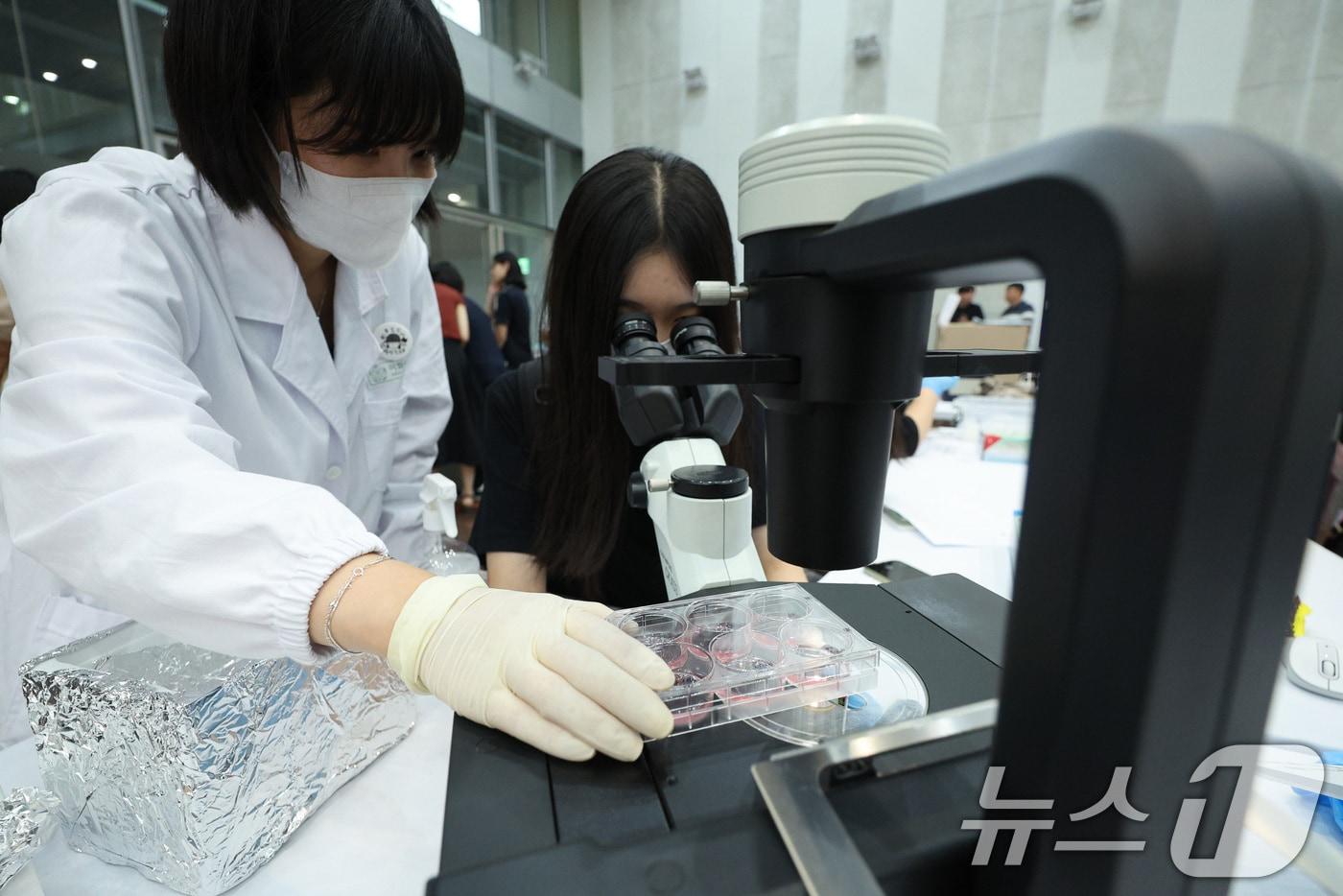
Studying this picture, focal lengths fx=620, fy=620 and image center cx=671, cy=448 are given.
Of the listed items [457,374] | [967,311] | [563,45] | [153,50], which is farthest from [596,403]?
[563,45]

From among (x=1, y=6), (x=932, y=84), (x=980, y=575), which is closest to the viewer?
(x=980, y=575)

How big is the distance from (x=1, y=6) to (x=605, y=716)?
2695 mm

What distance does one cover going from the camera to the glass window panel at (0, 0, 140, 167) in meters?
1.79

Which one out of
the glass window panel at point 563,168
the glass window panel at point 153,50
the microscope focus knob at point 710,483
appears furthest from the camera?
the glass window panel at point 563,168

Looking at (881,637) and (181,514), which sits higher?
(181,514)

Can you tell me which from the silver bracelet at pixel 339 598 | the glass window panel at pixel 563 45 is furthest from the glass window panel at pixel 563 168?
the silver bracelet at pixel 339 598

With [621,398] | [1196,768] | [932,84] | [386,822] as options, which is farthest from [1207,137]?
[932,84]

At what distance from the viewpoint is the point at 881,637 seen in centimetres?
54

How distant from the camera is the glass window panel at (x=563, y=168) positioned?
16.5 feet

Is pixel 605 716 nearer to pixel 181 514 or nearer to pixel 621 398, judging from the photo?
pixel 621 398

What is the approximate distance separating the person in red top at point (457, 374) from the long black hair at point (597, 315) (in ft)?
6.40

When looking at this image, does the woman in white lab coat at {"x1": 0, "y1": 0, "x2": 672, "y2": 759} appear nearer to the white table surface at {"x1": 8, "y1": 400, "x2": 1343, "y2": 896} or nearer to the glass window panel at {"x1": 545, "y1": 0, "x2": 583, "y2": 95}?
the white table surface at {"x1": 8, "y1": 400, "x2": 1343, "y2": 896}

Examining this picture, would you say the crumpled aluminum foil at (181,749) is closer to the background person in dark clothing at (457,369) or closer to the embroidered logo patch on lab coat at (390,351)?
the embroidered logo patch on lab coat at (390,351)

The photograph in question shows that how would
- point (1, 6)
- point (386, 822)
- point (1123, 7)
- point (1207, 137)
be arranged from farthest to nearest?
1. point (1123, 7)
2. point (1, 6)
3. point (386, 822)
4. point (1207, 137)
